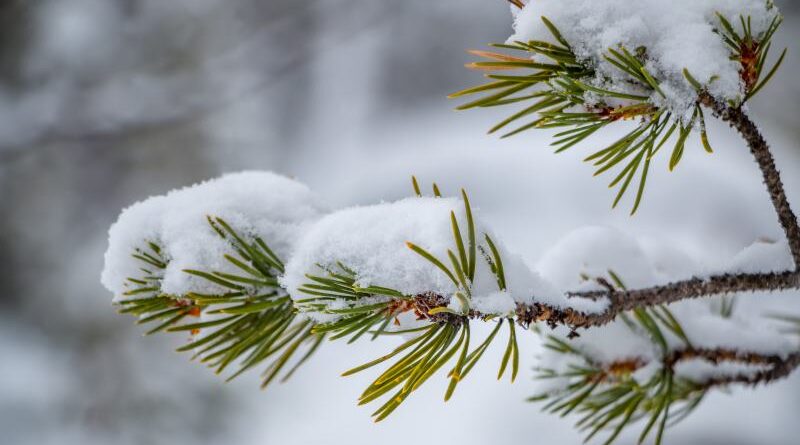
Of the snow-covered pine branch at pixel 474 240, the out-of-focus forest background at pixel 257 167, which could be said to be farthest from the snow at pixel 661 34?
the out-of-focus forest background at pixel 257 167

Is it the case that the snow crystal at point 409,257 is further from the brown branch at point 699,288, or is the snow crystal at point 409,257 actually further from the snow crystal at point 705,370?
the snow crystal at point 705,370

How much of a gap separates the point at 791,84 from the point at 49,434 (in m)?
2.18

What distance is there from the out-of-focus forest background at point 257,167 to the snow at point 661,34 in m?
1.20

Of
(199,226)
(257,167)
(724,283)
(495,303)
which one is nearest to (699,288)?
(724,283)

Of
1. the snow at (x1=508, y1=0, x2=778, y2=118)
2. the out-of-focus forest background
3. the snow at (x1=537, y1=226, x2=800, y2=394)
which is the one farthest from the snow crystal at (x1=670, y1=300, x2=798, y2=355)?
the out-of-focus forest background

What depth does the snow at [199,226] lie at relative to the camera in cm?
41

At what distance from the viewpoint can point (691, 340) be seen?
489 millimetres

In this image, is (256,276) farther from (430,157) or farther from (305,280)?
(430,157)

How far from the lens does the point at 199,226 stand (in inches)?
16.4

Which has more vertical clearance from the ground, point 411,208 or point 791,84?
point 791,84

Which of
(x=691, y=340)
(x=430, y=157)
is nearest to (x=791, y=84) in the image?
(x=430, y=157)

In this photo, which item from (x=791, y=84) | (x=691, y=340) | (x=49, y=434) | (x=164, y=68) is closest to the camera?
(x=691, y=340)

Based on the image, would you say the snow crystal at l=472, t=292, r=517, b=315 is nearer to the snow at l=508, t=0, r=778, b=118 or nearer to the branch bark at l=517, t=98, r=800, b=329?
the branch bark at l=517, t=98, r=800, b=329

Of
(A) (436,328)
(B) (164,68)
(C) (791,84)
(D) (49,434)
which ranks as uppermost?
(B) (164,68)
